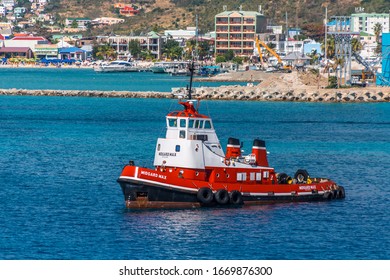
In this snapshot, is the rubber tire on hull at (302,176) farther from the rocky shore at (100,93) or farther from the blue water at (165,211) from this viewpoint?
the rocky shore at (100,93)

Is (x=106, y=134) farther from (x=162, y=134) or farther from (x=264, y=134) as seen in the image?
(x=264, y=134)

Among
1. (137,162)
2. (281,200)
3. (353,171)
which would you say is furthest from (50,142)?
(281,200)

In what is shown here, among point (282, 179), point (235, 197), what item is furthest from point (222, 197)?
point (282, 179)

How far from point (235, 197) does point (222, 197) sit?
70 centimetres

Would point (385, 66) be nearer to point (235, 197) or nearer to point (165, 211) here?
point (235, 197)

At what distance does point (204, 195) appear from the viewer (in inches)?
1855

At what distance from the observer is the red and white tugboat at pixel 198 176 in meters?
46.7

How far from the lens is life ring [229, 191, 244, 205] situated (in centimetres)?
4778

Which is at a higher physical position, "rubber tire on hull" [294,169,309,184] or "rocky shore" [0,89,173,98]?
"rubber tire on hull" [294,169,309,184]

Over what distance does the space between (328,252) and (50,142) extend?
4368cm

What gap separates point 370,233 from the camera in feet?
143

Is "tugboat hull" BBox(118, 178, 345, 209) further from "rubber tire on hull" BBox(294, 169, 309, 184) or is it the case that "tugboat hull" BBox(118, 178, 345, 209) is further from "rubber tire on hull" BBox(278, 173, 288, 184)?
"rubber tire on hull" BBox(294, 169, 309, 184)

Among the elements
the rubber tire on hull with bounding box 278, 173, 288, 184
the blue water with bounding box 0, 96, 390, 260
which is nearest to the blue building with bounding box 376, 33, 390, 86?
the blue water with bounding box 0, 96, 390, 260

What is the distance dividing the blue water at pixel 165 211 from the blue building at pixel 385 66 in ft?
144
